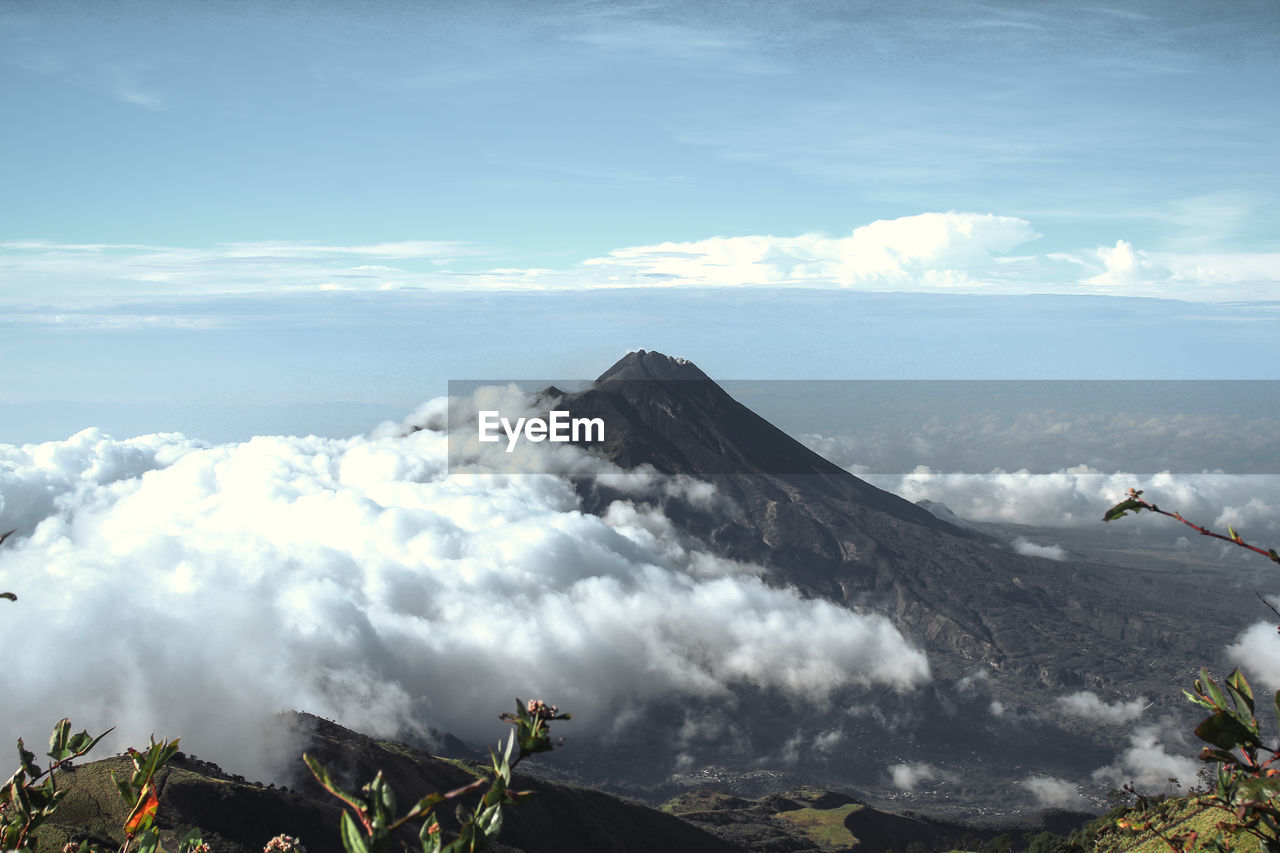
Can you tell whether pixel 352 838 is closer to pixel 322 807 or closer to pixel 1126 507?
pixel 1126 507

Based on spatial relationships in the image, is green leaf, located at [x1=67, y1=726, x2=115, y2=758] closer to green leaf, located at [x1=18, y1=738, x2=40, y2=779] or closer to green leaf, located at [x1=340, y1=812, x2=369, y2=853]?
green leaf, located at [x1=18, y1=738, x2=40, y2=779]

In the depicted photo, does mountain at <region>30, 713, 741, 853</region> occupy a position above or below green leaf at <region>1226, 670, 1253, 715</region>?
below

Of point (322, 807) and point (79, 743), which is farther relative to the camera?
point (322, 807)

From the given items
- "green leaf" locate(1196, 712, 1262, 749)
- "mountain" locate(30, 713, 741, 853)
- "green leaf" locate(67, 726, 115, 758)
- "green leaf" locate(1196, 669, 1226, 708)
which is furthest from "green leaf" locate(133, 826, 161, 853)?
"mountain" locate(30, 713, 741, 853)

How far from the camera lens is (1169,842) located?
180 inches

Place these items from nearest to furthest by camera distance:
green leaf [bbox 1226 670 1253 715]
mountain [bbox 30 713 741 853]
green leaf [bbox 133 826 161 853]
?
green leaf [bbox 1226 670 1253 715] → green leaf [bbox 133 826 161 853] → mountain [bbox 30 713 741 853]

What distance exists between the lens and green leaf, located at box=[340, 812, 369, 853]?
341cm

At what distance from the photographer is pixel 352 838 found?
138 inches

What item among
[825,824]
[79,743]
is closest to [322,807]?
[79,743]

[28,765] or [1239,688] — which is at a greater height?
[1239,688]

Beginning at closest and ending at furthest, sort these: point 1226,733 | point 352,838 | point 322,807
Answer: point 352,838, point 1226,733, point 322,807

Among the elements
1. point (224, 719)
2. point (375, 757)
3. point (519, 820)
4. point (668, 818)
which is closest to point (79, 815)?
point (375, 757)

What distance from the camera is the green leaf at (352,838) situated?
3414 mm

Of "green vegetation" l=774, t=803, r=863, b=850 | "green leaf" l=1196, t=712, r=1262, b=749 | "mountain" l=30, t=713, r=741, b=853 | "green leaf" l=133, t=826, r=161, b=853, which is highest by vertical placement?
"green leaf" l=1196, t=712, r=1262, b=749
